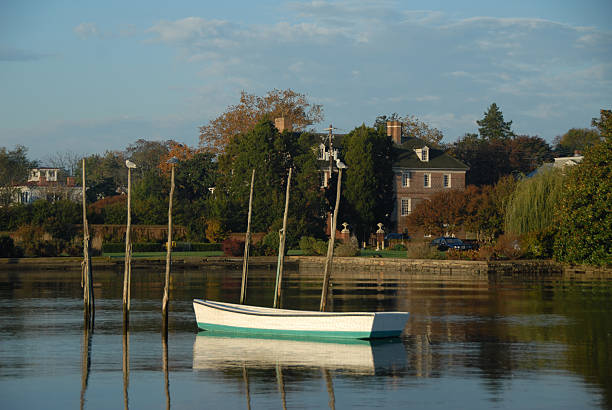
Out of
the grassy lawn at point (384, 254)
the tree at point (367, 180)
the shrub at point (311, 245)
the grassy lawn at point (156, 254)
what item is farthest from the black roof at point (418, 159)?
the grassy lawn at point (156, 254)

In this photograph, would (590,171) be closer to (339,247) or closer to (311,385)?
(339,247)

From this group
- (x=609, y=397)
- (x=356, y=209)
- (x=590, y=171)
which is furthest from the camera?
(x=356, y=209)

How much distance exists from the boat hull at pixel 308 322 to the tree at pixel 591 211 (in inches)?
1165

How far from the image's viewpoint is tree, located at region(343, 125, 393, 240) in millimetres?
75688

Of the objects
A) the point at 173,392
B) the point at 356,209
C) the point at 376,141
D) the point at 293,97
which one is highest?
the point at 293,97

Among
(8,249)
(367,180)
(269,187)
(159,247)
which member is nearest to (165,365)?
(8,249)

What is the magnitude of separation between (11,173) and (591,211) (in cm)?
7034

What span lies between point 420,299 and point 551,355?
1466 centimetres

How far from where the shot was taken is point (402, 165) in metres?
90.0

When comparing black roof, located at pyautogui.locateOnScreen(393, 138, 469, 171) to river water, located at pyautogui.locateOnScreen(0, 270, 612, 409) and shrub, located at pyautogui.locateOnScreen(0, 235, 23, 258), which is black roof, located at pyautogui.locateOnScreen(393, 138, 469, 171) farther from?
river water, located at pyautogui.locateOnScreen(0, 270, 612, 409)

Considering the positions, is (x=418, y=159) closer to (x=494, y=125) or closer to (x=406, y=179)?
(x=406, y=179)

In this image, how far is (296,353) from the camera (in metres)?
22.2

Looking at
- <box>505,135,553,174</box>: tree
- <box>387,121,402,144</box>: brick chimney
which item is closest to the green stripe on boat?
<box>387,121,402,144</box>: brick chimney

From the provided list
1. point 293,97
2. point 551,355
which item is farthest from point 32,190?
point 551,355
